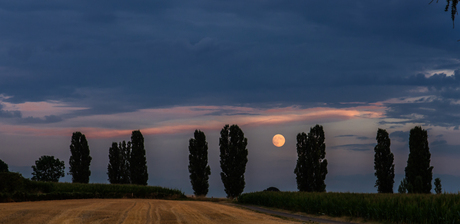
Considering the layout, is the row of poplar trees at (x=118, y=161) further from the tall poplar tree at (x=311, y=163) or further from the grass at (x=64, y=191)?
the tall poplar tree at (x=311, y=163)

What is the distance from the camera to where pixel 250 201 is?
45.1 m

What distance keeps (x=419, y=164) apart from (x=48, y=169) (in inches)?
3145

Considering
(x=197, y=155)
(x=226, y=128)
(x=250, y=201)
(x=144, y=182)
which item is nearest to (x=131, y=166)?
(x=144, y=182)

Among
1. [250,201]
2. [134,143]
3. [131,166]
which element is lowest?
[250,201]

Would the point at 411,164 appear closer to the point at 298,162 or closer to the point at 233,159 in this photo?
the point at 298,162

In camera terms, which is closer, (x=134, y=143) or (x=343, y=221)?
(x=343, y=221)

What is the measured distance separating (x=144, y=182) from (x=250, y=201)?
88.7ft

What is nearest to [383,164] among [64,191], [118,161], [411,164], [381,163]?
[381,163]

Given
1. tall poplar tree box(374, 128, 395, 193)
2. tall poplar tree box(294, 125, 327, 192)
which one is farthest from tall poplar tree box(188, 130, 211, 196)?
tall poplar tree box(374, 128, 395, 193)

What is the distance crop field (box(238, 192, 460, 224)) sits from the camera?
20.1m

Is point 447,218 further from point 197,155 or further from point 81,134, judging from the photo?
point 81,134

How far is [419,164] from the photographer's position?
54.1m

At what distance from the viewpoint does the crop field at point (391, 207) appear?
20.1 meters

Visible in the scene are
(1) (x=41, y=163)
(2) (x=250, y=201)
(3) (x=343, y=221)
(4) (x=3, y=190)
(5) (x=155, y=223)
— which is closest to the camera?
(5) (x=155, y=223)
